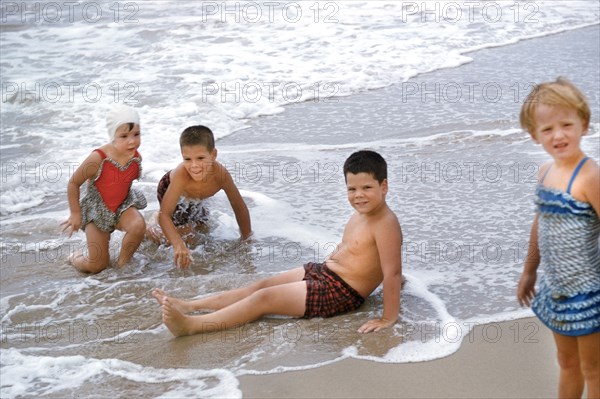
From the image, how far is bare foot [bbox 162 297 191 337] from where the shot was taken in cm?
384

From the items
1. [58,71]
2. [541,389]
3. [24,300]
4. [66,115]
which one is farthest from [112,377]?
[58,71]

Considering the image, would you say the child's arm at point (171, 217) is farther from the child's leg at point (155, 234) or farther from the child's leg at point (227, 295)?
the child's leg at point (227, 295)

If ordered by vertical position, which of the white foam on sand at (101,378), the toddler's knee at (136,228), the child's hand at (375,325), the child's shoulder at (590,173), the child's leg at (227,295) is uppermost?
the child's shoulder at (590,173)

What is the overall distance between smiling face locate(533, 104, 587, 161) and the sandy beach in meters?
1.01

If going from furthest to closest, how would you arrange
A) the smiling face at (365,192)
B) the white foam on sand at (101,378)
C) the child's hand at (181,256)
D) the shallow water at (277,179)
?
the child's hand at (181,256) < the smiling face at (365,192) < the shallow water at (277,179) < the white foam on sand at (101,378)

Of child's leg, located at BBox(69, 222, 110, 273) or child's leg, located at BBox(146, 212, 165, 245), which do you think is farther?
child's leg, located at BBox(146, 212, 165, 245)

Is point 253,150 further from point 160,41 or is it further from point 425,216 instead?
point 160,41

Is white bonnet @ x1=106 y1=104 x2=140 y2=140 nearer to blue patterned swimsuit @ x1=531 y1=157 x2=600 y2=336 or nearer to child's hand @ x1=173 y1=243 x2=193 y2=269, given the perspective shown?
child's hand @ x1=173 y1=243 x2=193 y2=269

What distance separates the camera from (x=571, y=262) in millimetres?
2805

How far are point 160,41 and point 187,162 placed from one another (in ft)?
22.4

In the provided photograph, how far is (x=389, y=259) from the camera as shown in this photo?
3.97 m

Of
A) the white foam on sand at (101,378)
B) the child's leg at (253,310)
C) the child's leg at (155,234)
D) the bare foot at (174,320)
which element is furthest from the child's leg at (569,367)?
the child's leg at (155,234)

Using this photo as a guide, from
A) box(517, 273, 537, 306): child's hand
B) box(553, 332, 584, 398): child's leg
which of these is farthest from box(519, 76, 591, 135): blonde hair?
box(553, 332, 584, 398): child's leg

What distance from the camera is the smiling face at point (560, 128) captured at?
2.75 meters
